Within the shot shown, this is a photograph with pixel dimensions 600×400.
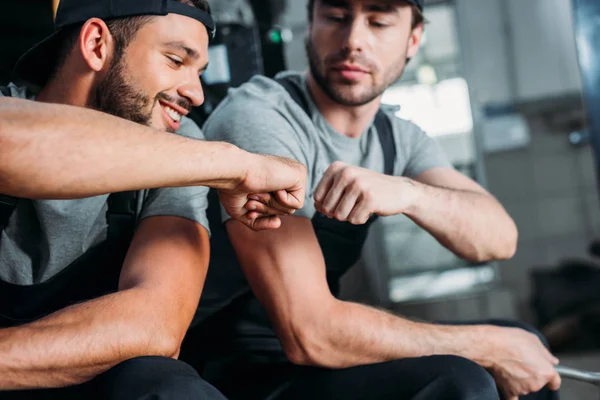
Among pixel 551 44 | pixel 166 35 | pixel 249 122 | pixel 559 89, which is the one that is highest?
pixel 166 35

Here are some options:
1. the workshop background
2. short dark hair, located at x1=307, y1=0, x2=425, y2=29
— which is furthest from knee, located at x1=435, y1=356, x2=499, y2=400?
the workshop background

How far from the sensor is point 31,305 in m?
1.26

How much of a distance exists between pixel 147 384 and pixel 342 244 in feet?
2.36

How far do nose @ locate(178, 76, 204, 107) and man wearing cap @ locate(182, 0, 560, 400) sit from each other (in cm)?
11

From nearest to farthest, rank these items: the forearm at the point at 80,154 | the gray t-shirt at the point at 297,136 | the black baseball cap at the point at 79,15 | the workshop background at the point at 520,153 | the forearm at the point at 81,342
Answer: the forearm at the point at 80,154 < the forearm at the point at 81,342 < the black baseball cap at the point at 79,15 < the gray t-shirt at the point at 297,136 < the workshop background at the point at 520,153

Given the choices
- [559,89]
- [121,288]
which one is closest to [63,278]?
[121,288]

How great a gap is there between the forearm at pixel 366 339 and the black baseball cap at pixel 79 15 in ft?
2.05

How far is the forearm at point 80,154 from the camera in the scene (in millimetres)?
871

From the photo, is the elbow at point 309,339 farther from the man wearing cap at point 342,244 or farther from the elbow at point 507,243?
the elbow at point 507,243

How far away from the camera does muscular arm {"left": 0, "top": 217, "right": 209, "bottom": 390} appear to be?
98 centimetres

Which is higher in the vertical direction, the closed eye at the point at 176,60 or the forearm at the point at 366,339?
the closed eye at the point at 176,60

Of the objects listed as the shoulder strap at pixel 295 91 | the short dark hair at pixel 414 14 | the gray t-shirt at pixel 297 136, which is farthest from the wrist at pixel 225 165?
the short dark hair at pixel 414 14

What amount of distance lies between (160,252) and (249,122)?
35 cm

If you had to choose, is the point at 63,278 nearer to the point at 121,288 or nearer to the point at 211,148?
the point at 121,288
